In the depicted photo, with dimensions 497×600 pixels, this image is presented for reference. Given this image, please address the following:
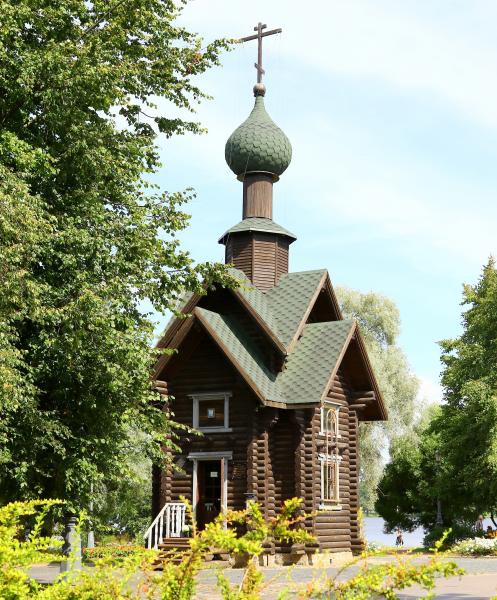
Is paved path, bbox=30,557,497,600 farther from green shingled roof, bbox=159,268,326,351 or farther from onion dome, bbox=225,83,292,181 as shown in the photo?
onion dome, bbox=225,83,292,181

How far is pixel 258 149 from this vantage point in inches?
1137

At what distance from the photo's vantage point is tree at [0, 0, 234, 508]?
15664 millimetres

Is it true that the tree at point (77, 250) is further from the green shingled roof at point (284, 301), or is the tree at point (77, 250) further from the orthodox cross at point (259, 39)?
the orthodox cross at point (259, 39)

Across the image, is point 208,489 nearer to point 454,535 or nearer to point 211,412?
point 211,412

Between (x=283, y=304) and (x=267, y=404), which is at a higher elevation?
(x=283, y=304)

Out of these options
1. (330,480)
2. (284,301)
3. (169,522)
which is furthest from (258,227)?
(169,522)

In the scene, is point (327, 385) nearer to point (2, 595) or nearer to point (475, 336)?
point (475, 336)

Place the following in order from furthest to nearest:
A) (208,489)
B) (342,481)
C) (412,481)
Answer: (412,481) → (342,481) → (208,489)

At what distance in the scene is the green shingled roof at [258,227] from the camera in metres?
28.5

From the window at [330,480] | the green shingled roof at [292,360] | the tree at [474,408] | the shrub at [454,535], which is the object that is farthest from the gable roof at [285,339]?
the shrub at [454,535]

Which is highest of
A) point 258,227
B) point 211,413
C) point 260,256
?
point 258,227

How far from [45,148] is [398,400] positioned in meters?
30.6

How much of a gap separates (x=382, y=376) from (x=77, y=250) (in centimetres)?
2937

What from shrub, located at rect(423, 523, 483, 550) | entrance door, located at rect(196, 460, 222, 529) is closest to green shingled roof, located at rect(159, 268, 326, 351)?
entrance door, located at rect(196, 460, 222, 529)
